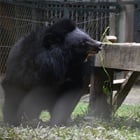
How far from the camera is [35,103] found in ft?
16.5

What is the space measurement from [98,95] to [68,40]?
92 centimetres

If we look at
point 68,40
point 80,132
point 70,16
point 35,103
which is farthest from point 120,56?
point 70,16

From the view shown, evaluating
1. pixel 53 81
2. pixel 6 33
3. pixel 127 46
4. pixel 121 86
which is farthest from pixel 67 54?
pixel 6 33

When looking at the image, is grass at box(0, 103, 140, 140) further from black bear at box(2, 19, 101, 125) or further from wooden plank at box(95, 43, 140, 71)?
wooden plank at box(95, 43, 140, 71)

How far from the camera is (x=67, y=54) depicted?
16.5ft

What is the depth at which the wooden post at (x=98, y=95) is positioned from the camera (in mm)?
5637

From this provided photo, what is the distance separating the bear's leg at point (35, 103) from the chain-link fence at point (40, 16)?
105 inches

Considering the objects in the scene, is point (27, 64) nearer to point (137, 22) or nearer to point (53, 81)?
point (53, 81)

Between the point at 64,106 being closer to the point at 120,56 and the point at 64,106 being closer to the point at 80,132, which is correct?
the point at 120,56

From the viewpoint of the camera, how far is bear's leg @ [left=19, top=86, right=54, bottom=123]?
4930 mm

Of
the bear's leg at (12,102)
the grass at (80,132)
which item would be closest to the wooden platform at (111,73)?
the grass at (80,132)

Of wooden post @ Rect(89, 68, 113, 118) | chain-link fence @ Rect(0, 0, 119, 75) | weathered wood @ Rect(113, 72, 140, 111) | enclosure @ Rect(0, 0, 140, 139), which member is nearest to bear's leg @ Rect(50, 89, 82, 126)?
wooden post @ Rect(89, 68, 113, 118)

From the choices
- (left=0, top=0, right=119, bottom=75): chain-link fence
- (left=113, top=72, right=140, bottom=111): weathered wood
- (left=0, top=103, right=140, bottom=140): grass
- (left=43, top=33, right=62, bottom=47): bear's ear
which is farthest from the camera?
(left=0, top=0, right=119, bottom=75): chain-link fence

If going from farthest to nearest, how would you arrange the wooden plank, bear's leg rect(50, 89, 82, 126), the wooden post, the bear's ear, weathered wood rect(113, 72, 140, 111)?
1. weathered wood rect(113, 72, 140, 111)
2. the wooden post
3. bear's leg rect(50, 89, 82, 126)
4. the bear's ear
5. the wooden plank
